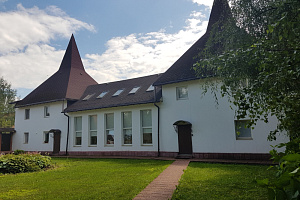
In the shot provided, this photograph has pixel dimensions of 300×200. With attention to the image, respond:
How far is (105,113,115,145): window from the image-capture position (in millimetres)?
17438

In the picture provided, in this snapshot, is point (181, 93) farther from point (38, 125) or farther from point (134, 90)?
point (38, 125)

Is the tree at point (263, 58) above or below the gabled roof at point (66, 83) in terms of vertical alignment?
below

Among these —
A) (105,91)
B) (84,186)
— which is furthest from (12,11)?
(105,91)

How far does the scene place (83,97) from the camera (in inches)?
832

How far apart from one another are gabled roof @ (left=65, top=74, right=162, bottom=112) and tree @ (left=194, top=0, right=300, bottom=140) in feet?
30.8

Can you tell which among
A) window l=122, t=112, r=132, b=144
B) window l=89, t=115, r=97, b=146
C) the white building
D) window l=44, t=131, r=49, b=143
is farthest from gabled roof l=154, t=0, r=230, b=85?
window l=44, t=131, r=49, b=143

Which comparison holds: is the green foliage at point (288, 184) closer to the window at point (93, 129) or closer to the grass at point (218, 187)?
the grass at point (218, 187)

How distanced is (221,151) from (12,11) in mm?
12270

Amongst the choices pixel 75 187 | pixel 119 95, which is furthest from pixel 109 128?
pixel 75 187

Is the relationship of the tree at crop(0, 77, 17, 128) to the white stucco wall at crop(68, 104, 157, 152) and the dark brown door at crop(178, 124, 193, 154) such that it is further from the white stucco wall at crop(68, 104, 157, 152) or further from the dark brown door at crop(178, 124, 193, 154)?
the dark brown door at crop(178, 124, 193, 154)

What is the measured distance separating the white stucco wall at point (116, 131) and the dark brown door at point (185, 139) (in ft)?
5.70

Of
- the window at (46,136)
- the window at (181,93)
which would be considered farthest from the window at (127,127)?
the window at (46,136)

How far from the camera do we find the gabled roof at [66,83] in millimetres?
20906

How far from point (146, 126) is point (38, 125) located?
11429mm
